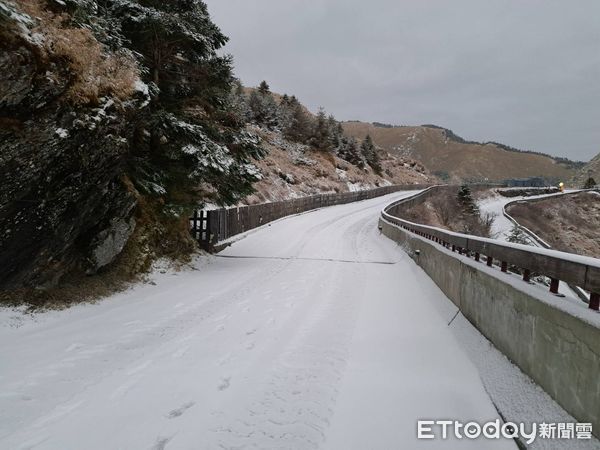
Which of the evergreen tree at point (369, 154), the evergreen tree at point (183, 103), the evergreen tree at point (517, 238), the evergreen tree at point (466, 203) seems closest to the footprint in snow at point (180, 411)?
the evergreen tree at point (183, 103)

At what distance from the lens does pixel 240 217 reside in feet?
61.0

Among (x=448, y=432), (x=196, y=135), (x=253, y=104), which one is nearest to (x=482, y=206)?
(x=253, y=104)

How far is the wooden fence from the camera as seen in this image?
13180 millimetres

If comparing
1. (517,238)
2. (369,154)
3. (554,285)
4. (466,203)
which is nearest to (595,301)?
(554,285)

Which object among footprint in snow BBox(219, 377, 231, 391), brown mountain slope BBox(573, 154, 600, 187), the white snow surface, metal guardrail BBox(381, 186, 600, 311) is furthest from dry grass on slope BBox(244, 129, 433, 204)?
brown mountain slope BBox(573, 154, 600, 187)

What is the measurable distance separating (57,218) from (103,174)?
1.19 m

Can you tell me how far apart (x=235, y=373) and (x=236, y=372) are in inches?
1.1

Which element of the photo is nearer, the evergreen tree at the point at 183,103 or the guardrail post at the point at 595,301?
the guardrail post at the point at 595,301

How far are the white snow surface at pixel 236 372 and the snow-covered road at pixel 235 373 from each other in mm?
16

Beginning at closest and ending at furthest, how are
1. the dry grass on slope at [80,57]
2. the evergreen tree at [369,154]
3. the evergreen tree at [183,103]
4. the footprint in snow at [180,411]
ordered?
the footprint in snow at [180,411] → the dry grass on slope at [80,57] → the evergreen tree at [183,103] → the evergreen tree at [369,154]

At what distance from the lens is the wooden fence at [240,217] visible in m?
13.2

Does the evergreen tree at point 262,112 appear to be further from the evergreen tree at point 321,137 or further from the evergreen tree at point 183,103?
the evergreen tree at point 183,103

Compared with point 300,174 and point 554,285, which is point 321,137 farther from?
point 554,285

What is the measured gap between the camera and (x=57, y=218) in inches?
238
